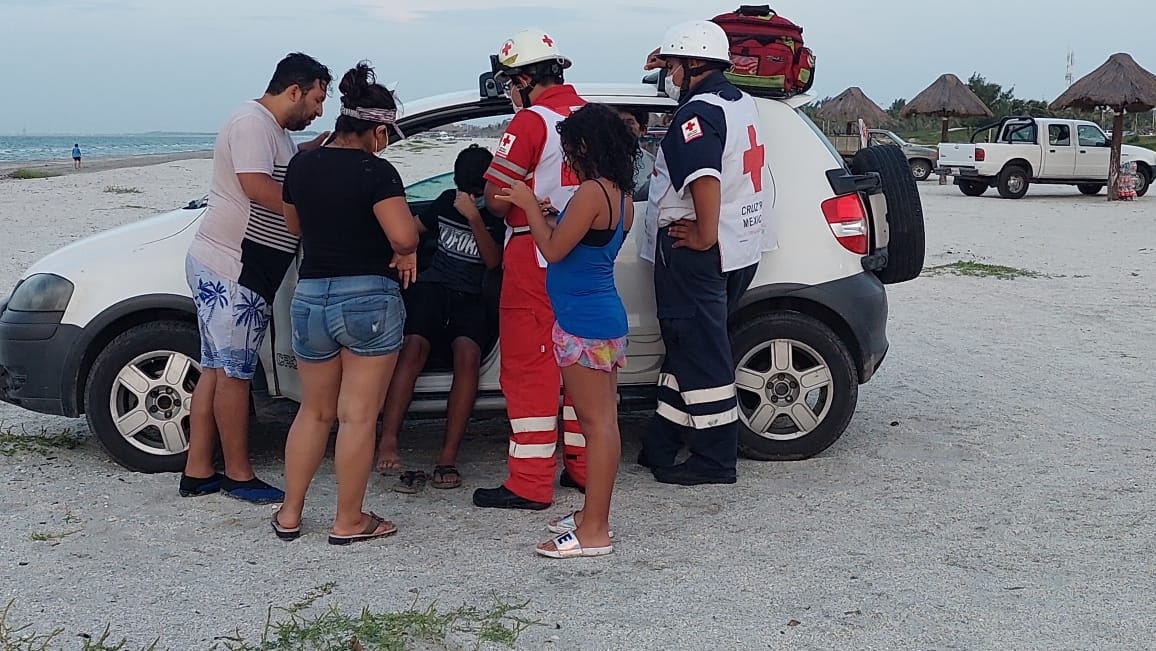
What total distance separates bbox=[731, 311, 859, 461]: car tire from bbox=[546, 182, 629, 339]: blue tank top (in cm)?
127

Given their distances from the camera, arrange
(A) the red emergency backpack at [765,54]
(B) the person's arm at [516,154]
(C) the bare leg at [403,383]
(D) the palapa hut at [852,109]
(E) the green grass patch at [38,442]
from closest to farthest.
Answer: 1. (B) the person's arm at [516,154]
2. (C) the bare leg at [403,383]
3. (A) the red emergency backpack at [765,54]
4. (E) the green grass patch at [38,442]
5. (D) the palapa hut at [852,109]

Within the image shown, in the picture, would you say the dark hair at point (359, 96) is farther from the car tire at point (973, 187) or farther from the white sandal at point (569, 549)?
the car tire at point (973, 187)

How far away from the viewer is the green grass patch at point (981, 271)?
12078 millimetres

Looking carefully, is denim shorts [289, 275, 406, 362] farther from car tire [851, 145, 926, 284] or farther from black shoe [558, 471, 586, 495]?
car tire [851, 145, 926, 284]

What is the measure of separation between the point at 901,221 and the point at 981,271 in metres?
7.48

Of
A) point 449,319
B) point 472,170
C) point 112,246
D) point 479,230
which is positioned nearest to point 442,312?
point 449,319

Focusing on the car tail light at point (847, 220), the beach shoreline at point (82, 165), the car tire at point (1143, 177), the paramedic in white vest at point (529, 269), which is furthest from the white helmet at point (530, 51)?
the beach shoreline at point (82, 165)

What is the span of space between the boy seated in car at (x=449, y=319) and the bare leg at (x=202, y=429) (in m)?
0.75

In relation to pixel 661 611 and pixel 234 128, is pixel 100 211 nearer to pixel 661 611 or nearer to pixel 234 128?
pixel 234 128

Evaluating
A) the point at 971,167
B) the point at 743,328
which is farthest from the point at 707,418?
the point at 971,167

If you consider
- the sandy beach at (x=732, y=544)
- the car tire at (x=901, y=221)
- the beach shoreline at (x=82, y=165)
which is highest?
the beach shoreline at (x=82, y=165)

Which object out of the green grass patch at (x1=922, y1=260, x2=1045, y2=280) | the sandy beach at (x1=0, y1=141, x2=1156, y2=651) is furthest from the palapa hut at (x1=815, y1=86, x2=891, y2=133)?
the sandy beach at (x1=0, y1=141, x2=1156, y2=651)

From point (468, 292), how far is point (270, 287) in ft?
2.78

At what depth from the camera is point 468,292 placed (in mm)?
4984
